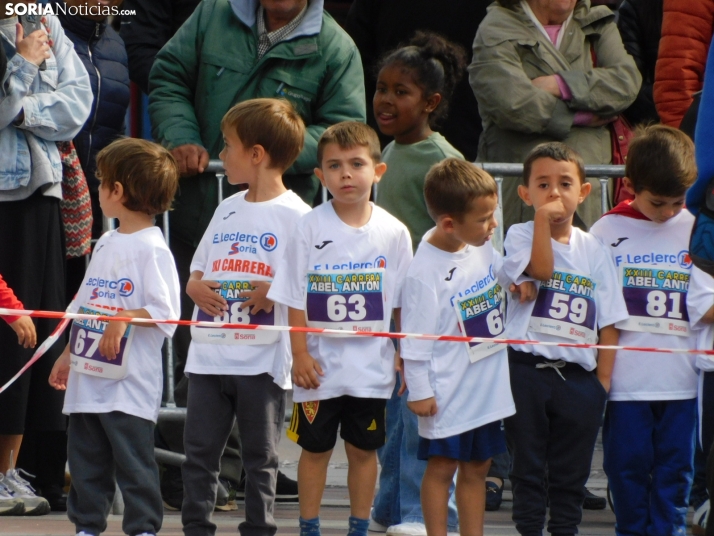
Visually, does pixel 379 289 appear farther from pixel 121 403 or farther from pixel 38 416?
pixel 38 416

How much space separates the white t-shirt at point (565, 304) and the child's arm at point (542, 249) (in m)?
0.04

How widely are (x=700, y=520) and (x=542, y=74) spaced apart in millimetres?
2307

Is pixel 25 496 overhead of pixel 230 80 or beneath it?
beneath

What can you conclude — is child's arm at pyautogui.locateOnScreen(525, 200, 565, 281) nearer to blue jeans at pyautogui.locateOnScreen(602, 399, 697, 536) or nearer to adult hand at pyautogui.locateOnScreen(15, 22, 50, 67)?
blue jeans at pyautogui.locateOnScreen(602, 399, 697, 536)

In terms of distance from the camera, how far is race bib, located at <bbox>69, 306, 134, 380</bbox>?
4742 millimetres

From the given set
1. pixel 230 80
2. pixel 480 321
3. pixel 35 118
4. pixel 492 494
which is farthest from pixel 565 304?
pixel 35 118

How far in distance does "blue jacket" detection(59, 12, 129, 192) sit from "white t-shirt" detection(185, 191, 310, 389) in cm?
170

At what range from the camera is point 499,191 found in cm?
603

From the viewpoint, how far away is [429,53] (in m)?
5.92

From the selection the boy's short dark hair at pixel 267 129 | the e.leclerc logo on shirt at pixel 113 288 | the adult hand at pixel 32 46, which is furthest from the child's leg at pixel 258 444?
the adult hand at pixel 32 46

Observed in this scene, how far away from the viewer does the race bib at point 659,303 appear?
505 centimetres

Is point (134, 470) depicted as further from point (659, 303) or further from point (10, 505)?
point (659, 303)

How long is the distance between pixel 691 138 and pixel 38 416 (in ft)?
10.3

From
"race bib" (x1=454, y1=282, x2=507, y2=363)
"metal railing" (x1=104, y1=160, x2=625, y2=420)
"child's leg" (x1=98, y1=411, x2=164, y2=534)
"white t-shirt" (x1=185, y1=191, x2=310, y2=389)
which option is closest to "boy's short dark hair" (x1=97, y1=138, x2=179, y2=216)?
"white t-shirt" (x1=185, y1=191, x2=310, y2=389)
